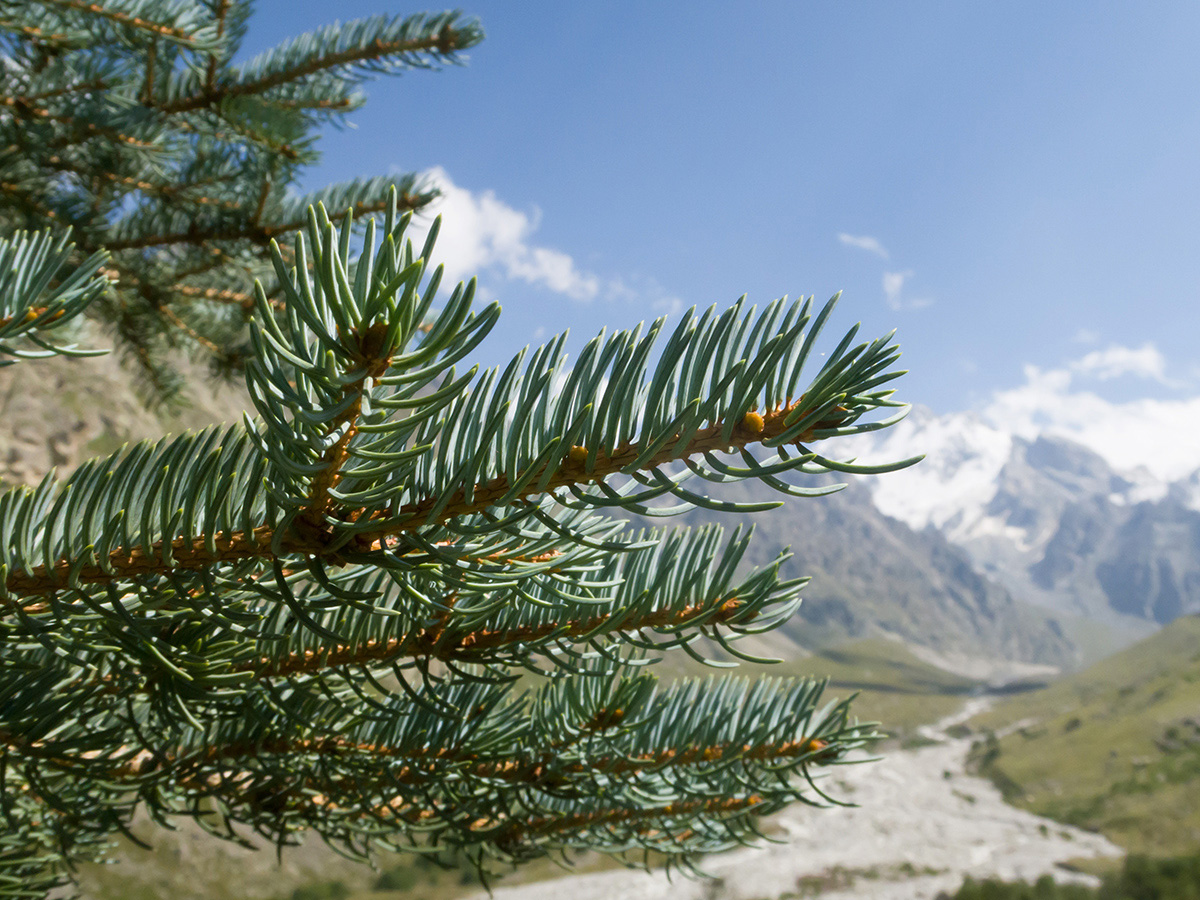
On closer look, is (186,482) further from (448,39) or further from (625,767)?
(448,39)

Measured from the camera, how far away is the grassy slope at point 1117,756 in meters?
63.9

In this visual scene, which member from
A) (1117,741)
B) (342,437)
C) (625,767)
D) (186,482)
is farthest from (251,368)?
(1117,741)

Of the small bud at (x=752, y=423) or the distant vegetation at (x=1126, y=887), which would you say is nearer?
the small bud at (x=752, y=423)

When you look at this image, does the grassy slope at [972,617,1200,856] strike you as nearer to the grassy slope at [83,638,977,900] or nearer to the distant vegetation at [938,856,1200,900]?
the distant vegetation at [938,856,1200,900]

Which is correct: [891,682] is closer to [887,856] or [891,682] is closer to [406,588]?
[887,856]

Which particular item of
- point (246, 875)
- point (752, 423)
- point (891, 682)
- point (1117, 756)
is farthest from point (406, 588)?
point (891, 682)

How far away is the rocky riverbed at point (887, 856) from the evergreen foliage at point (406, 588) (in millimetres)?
46186

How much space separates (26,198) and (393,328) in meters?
2.10

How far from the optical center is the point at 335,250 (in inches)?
18.9

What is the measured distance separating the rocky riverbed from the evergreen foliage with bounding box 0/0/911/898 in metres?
46.2

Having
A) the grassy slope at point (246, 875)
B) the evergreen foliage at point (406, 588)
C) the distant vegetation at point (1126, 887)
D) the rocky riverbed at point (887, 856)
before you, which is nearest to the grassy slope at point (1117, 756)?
the rocky riverbed at point (887, 856)

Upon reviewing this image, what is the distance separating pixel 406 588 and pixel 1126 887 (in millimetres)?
61246

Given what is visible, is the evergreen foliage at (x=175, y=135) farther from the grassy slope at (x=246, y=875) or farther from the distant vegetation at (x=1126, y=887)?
the distant vegetation at (x=1126, y=887)

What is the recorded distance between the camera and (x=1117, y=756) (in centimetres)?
8000
